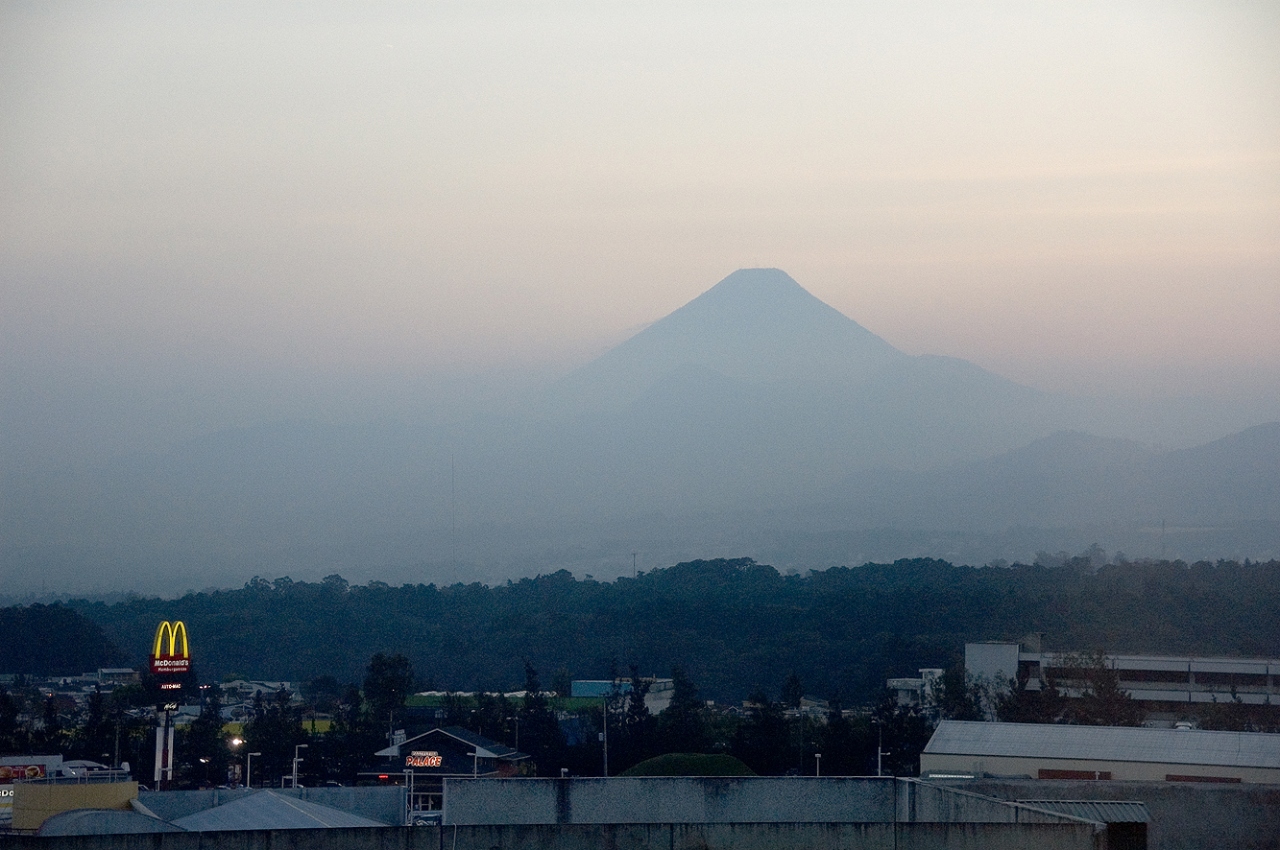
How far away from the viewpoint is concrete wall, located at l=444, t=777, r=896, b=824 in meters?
18.7

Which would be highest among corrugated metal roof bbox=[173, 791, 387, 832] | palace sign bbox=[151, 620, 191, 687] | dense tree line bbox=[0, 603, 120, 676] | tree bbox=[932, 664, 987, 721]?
palace sign bbox=[151, 620, 191, 687]

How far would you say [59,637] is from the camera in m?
97.4

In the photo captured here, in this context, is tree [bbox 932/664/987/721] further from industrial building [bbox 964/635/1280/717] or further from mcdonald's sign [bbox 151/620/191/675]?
mcdonald's sign [bbox 151/620/191/675]

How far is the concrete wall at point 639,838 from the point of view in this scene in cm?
1330

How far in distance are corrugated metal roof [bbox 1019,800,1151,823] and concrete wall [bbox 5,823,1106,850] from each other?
1.29 m

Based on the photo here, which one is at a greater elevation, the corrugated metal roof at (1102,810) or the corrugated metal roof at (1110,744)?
the corrugated metal roof at (1102,810)

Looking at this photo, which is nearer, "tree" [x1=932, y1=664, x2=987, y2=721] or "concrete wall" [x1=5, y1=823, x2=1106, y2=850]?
"concrete wall" [x1=5, y1=823, x2=1106, y2=850]

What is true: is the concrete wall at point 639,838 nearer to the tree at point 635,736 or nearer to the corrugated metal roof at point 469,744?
the tree at point 635,736

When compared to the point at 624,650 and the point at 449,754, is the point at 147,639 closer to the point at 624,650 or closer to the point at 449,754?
the point at 624,650

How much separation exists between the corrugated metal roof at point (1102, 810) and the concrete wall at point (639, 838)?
1293mm

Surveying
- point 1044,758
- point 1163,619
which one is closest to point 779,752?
point 1044,758

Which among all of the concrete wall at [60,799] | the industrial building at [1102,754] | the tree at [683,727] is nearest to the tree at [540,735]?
the tree at [683,727]

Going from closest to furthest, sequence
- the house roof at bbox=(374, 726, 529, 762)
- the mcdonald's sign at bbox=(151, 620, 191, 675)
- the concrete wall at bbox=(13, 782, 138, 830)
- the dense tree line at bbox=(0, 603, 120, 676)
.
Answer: the concrete wall at bbox=(13, 782, 138, 830) → the mcdonald's sign at bbox=(151, 620, 191, 675) → the house roof at bbox=(374, 726, 529, 762) → the dense tree line at bbox=(0, 603, 120, 676)

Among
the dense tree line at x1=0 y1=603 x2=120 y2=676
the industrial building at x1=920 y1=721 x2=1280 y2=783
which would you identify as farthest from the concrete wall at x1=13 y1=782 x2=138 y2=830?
the dense tree line at x1=0 y1=603 x2=120 y2=676
